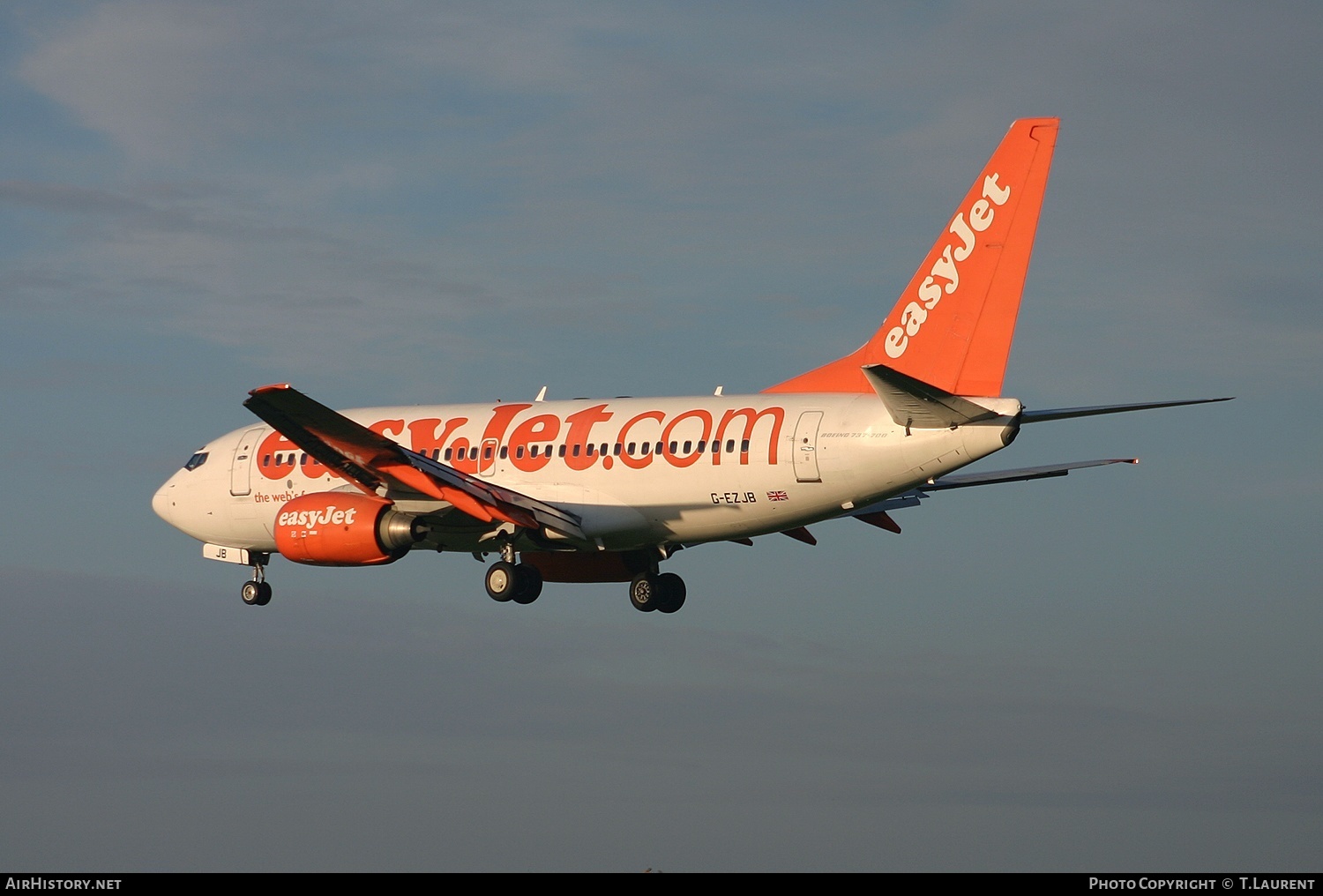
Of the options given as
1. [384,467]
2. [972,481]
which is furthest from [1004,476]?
[384,467]

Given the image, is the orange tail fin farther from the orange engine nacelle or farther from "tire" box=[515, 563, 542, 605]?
the orange engine nacelle

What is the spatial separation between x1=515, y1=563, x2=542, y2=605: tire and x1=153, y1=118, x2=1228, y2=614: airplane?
0.04 m

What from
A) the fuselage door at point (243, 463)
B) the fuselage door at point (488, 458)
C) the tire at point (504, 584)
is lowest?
the tire at point (504, 584)

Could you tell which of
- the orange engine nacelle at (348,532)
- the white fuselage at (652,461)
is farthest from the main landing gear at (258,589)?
the orange engine nacelle at (348,532)

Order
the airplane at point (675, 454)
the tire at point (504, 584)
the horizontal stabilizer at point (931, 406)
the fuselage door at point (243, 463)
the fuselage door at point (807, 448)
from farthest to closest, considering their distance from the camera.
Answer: the fuselage door at point (243, 463), the tire at point (504, 584), the fuselage door at point (807, 448), the airplane at point (675, 454), the horizontal stabilizer at point (931, 406)

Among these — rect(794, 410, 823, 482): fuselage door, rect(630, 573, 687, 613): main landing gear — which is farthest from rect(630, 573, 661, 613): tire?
rect(794, 410, 823, 482): fuselage door

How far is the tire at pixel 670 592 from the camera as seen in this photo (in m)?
45.0

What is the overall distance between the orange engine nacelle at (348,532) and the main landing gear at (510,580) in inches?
107

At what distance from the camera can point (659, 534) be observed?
4062 cm

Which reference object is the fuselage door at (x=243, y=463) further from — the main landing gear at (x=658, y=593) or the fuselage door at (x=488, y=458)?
the main landing gear at (x=658, y=593)
